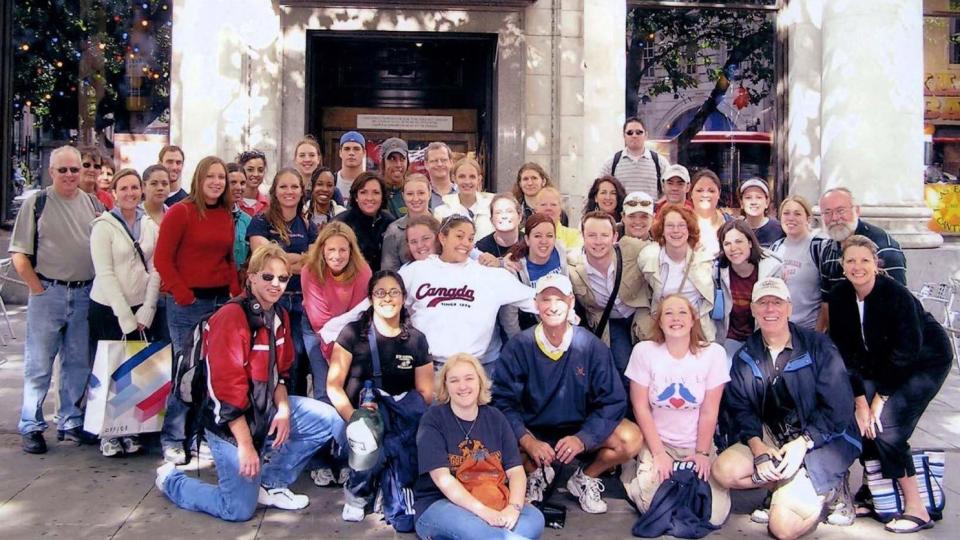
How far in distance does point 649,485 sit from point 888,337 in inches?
63.4

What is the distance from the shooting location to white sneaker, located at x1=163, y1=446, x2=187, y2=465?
605cm

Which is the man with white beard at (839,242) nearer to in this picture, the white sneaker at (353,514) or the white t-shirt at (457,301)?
the white t-shirt at (457,301)

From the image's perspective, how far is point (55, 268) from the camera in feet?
20.7

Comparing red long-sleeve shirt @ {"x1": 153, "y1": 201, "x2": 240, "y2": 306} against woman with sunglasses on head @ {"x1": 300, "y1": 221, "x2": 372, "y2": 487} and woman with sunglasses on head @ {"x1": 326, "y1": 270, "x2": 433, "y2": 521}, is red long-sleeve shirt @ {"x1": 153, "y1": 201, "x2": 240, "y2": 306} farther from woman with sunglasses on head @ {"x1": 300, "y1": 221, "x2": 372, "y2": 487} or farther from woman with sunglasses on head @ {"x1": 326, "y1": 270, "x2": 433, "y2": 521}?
woman with sunglasses on head @ {"x1": 326, "y1": 270, "x2": 433, "y2": 521}

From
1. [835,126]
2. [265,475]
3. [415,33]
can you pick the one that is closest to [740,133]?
[835,126]

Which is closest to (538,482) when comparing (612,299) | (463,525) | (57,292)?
(463,525)

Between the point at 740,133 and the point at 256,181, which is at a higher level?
the point at 740,133

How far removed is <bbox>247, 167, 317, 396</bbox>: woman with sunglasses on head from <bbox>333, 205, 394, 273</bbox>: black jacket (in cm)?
33

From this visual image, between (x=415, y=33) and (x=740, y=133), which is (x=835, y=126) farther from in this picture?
(x=415, y=33)

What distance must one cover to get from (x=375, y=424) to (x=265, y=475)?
80cm

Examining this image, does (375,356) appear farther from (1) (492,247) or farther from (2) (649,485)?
(2) (649,485)

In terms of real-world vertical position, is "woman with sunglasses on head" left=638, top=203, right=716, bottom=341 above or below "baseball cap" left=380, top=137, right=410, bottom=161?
below

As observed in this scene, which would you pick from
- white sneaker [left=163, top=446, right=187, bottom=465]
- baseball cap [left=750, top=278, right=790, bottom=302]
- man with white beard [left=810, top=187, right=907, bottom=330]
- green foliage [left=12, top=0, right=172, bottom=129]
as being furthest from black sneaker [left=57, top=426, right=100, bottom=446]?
green foliage [left=12, top=0, right=172, bottom=129]

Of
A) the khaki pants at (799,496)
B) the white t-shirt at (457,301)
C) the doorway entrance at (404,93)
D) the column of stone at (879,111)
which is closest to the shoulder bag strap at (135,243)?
the white t-shirt at (457,301)
